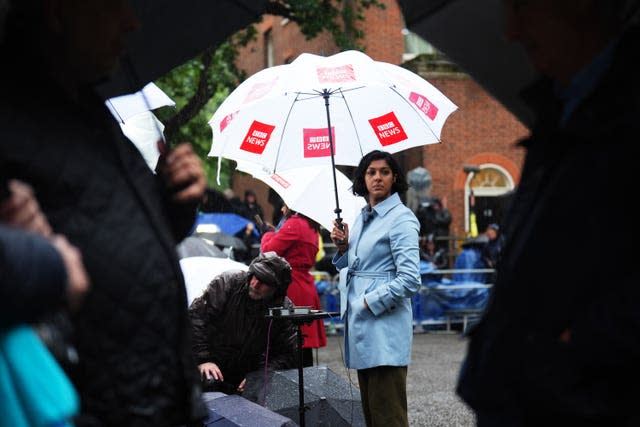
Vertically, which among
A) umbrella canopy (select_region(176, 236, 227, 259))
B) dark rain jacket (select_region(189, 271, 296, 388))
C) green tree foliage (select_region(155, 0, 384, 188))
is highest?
green tree foliage (select_region(155, 0, 384, 188))

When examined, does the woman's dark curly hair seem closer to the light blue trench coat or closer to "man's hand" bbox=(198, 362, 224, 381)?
the light blue trench coat

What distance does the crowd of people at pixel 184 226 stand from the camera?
216 cm

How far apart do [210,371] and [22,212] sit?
185 inches

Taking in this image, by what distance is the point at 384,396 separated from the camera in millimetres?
6059

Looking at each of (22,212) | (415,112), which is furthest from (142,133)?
(22,212)

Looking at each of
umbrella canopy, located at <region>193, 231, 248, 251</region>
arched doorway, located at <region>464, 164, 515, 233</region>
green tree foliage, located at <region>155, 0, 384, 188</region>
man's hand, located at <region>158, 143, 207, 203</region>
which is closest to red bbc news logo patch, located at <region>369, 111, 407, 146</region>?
man's hand, located at <region>158, 143, 207, 203</region>

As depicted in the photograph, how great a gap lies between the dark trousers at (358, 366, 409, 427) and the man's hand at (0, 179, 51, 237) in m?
4.26

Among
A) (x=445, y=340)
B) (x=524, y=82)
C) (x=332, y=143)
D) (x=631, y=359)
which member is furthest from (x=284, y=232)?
(x=445, y=340)

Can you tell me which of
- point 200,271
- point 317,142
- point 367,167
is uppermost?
point 317,142

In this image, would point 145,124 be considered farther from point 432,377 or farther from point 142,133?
point 432,377


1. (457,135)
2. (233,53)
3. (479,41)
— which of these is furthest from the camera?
(457,135)

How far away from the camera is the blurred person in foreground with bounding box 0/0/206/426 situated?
222cm

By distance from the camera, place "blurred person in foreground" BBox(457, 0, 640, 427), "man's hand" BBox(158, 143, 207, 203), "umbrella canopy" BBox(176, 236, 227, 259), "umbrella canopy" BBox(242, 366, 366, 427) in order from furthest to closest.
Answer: "umbrella canopy" BBox(176, 236, 227, 259), "umbrella canopy" BBox(242, 366, 366, 427), "man's hand" BBox(158, 143, 207, 203), "blurred person in foreground" BBox(457, 0, 640, 427)

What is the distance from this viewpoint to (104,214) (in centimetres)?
227
